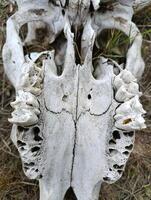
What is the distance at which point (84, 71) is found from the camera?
177 centimetres

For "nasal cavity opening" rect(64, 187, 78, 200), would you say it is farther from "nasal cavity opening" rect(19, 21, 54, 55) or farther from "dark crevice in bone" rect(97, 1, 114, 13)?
"dark crevice in bone" rect(97, 1, 114, 13)

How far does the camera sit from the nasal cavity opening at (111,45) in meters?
2.14

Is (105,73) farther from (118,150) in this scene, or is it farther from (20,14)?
(20,14)

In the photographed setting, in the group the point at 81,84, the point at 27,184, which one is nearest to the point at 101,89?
the point at 81,84

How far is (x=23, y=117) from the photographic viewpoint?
1571 millimetres

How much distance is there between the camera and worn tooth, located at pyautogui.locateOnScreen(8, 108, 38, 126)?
157cm

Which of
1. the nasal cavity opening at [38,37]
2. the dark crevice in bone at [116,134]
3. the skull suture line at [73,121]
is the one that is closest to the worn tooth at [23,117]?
the skull suture line at [73,121]

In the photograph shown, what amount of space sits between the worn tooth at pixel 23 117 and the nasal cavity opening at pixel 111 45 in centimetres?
60

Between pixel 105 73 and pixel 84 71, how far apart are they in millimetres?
104

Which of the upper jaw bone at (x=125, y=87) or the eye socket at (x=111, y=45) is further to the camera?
the eye socket at (x=111, y=45)

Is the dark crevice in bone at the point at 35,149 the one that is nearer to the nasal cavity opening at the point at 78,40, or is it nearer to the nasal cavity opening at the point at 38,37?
the nasal cavity opening at the point at 78,40

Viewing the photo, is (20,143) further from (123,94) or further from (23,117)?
(123,94)

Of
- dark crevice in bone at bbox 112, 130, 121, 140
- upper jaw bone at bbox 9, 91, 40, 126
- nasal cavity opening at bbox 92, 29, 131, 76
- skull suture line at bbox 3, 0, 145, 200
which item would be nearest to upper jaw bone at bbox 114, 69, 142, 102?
skull suture line at bbox 3, 0, 145, 200

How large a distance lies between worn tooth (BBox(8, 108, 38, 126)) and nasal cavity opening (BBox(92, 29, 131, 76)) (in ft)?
1.95
